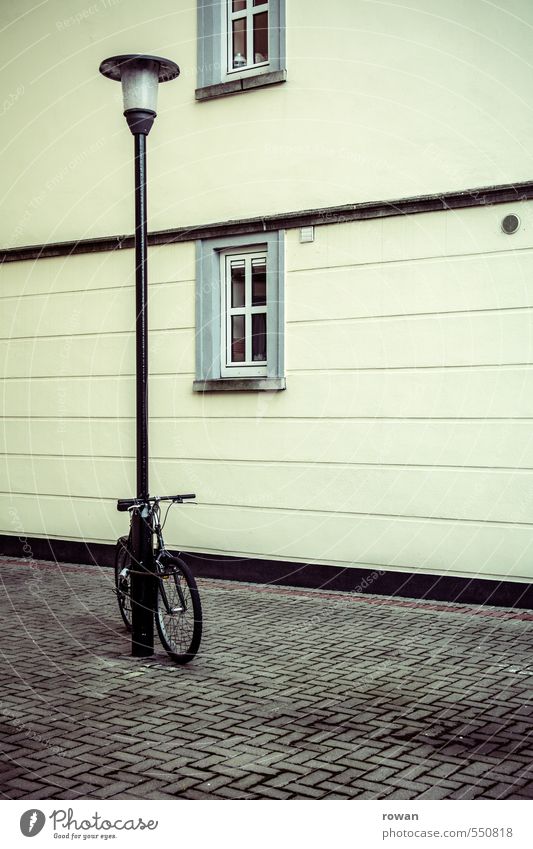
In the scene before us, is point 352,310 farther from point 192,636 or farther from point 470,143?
point 192,636

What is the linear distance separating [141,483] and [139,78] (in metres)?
3.01

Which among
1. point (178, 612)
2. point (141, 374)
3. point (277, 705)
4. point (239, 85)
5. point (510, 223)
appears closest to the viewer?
point (277, 705)

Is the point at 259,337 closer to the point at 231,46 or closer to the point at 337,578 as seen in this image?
the point at 337,578

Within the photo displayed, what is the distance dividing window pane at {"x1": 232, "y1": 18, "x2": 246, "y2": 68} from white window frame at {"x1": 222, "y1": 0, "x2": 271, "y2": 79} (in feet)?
0.11

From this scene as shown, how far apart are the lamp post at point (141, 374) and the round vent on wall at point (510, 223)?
345 centimetres

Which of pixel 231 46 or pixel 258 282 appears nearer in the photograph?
pixel 258 282

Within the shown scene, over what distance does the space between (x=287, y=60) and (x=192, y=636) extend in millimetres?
6414

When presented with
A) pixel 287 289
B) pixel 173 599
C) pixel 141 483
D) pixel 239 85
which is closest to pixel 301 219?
pixel 287 289

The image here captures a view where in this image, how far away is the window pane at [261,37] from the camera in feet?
36.3

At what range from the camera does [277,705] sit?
634 centimetres

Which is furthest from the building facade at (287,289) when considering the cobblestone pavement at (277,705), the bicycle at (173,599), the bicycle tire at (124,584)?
the bicycle at (173,599)

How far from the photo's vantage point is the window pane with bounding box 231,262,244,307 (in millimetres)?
11359

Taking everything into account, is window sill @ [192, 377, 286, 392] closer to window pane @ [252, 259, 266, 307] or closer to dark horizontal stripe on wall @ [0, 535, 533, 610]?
window pane @ [252, 259, 266, 307]

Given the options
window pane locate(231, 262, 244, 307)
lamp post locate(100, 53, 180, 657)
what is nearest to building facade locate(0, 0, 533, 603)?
window pane locate(231, 262, 244, 307)
